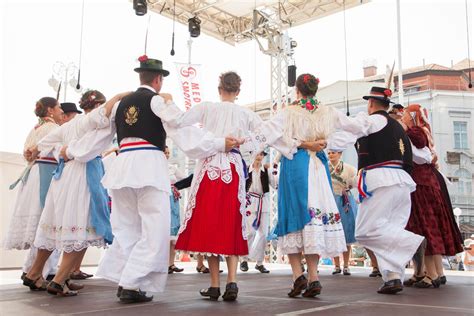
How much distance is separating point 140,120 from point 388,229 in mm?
1927

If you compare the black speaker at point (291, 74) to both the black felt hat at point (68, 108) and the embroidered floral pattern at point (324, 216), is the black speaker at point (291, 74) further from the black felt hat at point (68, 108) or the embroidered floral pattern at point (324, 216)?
the embroidered floral pattern at point (324, 216)

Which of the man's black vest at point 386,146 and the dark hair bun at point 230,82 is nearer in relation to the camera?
the dark hair bun at point 230,82

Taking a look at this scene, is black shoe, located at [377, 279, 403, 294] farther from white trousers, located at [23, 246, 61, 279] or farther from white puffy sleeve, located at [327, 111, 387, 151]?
white trousers, located at [23, 246, 61, 279]

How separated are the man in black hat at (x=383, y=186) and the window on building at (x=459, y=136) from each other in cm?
1696

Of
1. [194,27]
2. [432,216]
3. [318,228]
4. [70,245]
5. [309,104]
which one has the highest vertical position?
[194,27]

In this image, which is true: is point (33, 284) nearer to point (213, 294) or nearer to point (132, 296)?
point (132, 296)

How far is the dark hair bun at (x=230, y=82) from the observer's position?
3.33 meters

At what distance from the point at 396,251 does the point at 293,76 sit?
6.49 meters

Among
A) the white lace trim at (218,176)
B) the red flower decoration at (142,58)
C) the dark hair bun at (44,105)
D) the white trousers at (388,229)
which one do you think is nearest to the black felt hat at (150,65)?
the red flower decoration at (142,58)

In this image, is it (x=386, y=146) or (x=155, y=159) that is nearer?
(x=155, y=159)

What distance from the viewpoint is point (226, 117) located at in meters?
3.23

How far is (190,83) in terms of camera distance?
9.91 meters

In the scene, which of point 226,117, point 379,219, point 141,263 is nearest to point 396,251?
point 379,219

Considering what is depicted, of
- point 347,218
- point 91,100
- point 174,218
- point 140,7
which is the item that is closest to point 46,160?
point 91,100
